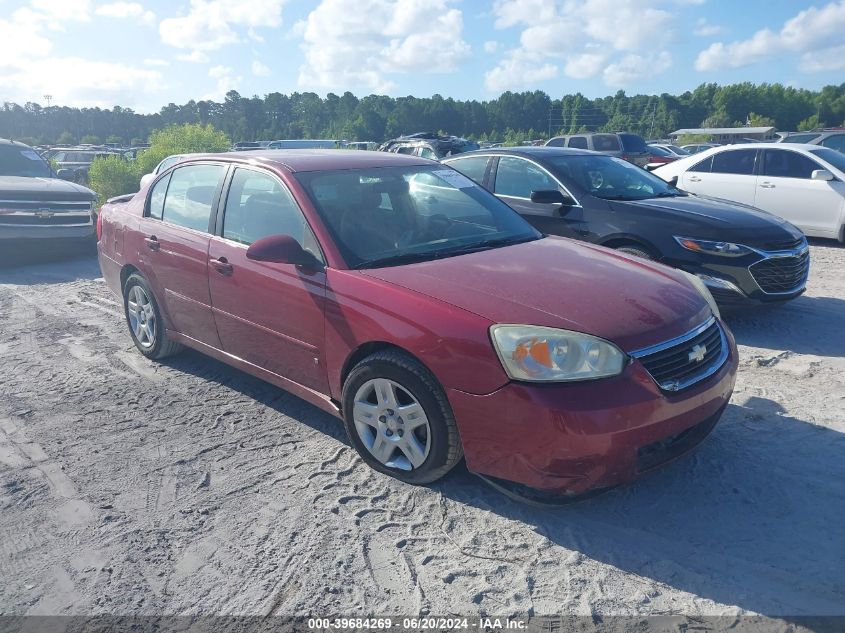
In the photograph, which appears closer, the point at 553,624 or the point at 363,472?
the point at 553,624

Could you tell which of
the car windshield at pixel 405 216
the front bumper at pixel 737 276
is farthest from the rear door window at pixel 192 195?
the front bumper at pixel 737 276

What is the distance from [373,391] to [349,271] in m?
0.65

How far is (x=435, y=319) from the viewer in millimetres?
3201

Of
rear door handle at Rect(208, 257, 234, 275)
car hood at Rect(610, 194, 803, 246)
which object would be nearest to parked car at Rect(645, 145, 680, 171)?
car hood at Rect(610, 194, 803, 246)

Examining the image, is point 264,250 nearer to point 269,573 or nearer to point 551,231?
point 269,573

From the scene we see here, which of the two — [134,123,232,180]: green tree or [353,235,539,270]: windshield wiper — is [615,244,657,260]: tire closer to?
[353,235,539,270]: windshield wiper

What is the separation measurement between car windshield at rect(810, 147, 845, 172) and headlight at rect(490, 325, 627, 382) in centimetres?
906

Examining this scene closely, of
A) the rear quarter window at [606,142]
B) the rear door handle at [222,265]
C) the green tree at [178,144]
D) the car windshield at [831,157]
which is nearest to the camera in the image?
the rear door handle at [222,265]

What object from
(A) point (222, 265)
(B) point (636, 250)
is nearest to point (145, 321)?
(A) point (222, 265)

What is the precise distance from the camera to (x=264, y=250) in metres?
3.69

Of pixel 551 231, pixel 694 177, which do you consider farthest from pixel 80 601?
pixel 694 177

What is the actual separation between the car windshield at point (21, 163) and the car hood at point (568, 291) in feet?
32.8

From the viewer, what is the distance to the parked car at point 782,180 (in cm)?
991

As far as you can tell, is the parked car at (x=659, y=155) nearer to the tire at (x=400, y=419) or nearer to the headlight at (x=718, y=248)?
the headlight at (x=718, y=248)
